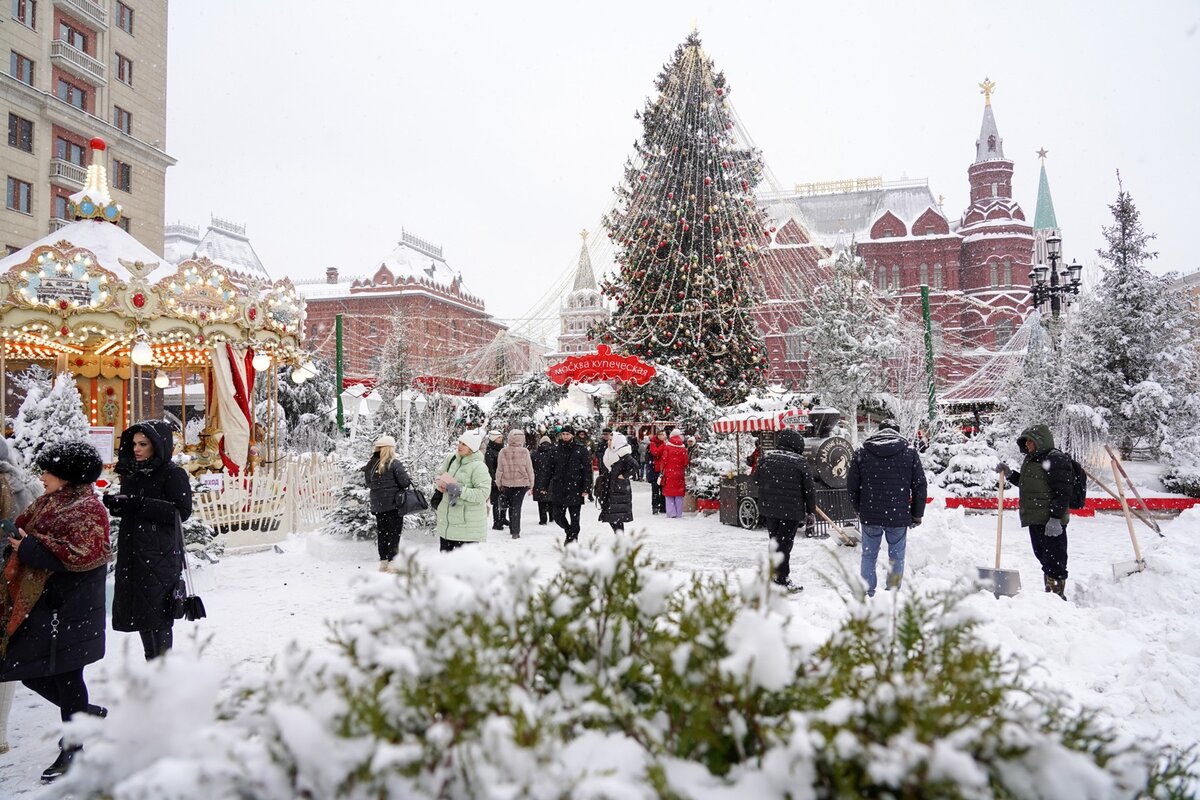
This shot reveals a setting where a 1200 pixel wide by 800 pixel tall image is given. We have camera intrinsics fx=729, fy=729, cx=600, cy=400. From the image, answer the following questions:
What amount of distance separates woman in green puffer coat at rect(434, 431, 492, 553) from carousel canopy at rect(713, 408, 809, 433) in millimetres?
7063

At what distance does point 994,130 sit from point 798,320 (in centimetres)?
2399

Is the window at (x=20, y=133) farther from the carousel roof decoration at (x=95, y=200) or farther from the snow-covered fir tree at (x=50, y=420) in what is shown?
the snow-covered fir tree at (x=50, y=420)

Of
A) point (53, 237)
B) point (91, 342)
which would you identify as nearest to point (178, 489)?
point (53, 237)

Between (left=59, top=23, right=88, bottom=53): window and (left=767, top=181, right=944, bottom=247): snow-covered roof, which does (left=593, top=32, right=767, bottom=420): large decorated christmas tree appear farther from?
(left=767, top=181, right=944, bottom=247): snow-covered roof

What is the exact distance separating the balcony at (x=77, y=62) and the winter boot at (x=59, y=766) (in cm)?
3309

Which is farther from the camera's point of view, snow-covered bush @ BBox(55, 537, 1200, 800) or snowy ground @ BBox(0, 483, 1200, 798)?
snowy ground @ BBox(0, 483, 1200, 798)

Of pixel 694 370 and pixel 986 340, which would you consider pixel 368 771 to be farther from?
pixel 986 340

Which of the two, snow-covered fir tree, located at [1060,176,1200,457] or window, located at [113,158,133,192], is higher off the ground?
window, located at [113,158,133,192]

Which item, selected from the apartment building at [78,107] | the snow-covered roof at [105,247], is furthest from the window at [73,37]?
the snow-covered roof at [105,247]

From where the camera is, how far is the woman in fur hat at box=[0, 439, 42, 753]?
13.3 feet

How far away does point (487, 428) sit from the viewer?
19891mm

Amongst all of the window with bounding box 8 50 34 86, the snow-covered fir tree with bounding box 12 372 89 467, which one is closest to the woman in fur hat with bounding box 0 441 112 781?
the snow-covered fir tree with bounding box 12 372 89 467

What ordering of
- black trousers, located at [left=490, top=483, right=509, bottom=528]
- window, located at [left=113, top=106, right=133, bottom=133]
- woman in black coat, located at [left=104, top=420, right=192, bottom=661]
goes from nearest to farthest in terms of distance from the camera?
woman in black coat, located at [left=104, top=420, right=192, bottom=661]
black trousers, located at [left=490, top=483, right=509, bottom=528]
window, located at [left=113, top=106, right=133, bottom=133]

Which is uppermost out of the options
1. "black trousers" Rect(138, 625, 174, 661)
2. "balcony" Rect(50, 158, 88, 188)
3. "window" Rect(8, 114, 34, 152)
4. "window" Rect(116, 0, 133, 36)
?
"window" Rect(116, 0, 133, 36)
